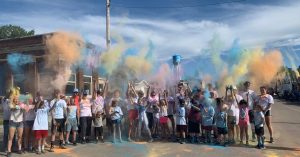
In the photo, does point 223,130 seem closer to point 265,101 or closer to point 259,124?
point 259,124

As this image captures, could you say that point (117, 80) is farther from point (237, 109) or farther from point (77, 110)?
point (237, 109)

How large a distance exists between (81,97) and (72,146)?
1523mm

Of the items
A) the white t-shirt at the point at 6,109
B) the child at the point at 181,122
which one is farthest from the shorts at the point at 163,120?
the white t-shirt at the point at 6,109

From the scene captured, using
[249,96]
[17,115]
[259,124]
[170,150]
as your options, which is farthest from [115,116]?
[259,124]

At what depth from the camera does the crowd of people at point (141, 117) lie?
31.4 feet

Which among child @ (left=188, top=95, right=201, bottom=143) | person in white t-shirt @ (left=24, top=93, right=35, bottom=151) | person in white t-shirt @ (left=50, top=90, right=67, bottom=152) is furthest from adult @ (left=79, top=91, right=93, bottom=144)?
child @ (left=188, top=95, right=201, bottom=143)

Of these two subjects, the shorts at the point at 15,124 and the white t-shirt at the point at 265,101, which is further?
the white t-shirt at the point at 265,101

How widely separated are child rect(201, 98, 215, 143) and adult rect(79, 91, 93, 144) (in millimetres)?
3349

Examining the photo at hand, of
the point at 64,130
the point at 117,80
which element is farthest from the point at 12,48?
the point at 64,130

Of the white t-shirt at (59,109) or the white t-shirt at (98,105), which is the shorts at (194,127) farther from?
the white t-shirt at (59,109)

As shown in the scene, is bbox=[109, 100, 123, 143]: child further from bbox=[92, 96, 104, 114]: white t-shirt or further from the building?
the building

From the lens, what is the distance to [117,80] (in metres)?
12.6

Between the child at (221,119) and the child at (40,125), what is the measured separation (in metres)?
4.75

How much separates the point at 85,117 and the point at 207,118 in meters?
3.57
